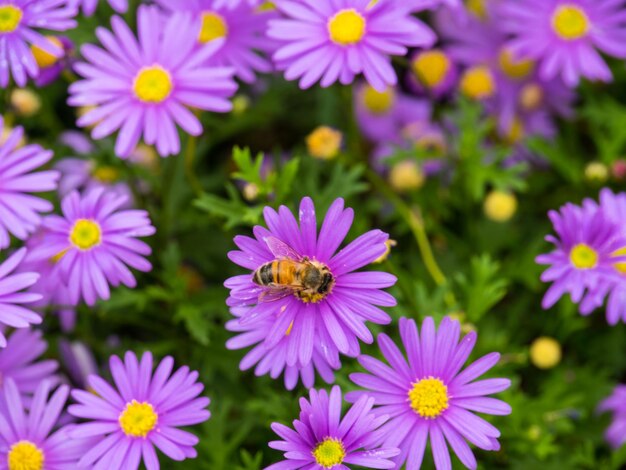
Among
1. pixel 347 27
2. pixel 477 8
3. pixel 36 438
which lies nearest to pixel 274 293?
pixel 36 438

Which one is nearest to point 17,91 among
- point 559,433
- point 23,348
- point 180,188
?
point 180,188

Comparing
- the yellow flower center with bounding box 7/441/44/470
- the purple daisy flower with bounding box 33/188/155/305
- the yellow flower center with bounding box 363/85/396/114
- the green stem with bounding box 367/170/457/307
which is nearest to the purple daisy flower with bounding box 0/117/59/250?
the purple daisy flower with bounding box 33/188/155/305

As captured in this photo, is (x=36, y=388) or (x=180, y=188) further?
(x=180, y=188)

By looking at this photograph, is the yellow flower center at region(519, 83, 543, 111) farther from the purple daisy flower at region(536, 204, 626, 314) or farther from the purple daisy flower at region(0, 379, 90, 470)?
the purple daisy flower at region(0, 379, 90, 470)

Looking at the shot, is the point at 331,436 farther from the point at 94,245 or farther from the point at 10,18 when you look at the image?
the point at 10,18

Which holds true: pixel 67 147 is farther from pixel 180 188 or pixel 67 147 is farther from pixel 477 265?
pixel 477 265

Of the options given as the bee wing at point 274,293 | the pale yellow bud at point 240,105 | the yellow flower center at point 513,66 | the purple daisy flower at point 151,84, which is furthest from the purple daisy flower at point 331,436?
the yellow flower center at point 513,66
